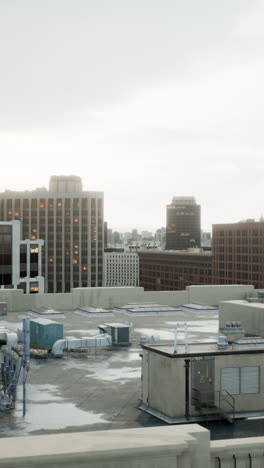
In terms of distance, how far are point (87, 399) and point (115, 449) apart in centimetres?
1553

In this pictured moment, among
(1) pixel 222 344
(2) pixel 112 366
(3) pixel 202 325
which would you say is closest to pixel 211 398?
(1) pixel 222 344

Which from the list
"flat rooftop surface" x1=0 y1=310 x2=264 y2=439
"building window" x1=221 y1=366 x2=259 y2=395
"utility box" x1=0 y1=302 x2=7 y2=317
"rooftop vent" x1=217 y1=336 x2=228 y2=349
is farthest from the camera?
"utility box" x1=0 y1=302 x2=7 y2=317

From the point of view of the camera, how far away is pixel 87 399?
33875mm

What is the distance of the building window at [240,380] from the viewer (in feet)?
103

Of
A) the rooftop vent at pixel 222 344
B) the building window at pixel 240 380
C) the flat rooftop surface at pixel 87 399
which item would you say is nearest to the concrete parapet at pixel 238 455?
the flat rooftop surface at pixel 87 399

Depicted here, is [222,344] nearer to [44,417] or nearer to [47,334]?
[44,417]

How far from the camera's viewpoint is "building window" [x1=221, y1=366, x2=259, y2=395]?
31.3m

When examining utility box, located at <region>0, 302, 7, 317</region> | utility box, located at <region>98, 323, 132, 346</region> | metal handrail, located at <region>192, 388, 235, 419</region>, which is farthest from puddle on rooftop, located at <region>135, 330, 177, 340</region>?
metal handrail, located at <region>192, 388, 235, 419</region>

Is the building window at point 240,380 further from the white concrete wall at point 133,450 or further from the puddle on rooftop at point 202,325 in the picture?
the puddle on rooftop at point 202,325

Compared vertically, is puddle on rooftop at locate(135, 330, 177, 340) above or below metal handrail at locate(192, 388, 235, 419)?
below

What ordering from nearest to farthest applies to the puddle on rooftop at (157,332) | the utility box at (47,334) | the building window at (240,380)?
1. the building window at (240,380)
2. the utility box at (47,334)
3. the puddle on rooftop at (157,332)

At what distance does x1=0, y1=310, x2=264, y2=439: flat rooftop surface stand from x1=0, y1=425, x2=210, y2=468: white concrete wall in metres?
8.61

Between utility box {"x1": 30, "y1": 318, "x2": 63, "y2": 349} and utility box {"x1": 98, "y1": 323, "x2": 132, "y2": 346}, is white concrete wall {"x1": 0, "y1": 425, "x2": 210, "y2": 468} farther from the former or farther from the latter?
utility box {"x1": 98, "y1": 323, "x2": 132, "y2": 346}

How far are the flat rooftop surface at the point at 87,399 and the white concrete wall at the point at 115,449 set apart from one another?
8.61 m
